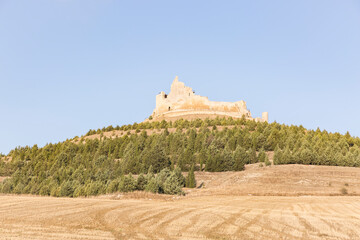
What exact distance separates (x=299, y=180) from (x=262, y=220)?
3130 cm

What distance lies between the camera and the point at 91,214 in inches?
781

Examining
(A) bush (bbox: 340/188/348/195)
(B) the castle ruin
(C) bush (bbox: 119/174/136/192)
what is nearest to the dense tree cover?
(C) bush (bbox: 119/174/136/192)

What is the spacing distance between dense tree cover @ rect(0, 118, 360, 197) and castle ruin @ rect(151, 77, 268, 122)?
33.4m

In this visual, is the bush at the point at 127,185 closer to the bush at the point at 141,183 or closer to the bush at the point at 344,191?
the bush at the point at 141,183

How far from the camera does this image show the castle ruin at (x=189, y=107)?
123 metres

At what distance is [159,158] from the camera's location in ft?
200

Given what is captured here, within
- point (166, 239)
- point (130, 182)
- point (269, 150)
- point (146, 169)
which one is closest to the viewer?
point (166, 239)

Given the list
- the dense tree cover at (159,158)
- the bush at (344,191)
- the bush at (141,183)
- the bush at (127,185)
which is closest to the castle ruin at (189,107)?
the dense tree cover at (159,158)

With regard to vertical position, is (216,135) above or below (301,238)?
above

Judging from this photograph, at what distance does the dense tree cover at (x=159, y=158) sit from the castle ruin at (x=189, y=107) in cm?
3343

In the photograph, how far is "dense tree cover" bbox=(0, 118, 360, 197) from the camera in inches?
1898

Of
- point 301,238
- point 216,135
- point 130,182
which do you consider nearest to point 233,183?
point 130,182

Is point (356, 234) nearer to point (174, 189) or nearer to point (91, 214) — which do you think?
point (91, 214)

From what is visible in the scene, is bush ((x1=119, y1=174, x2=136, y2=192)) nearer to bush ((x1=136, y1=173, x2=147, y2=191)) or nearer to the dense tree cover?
the dense tree cover
